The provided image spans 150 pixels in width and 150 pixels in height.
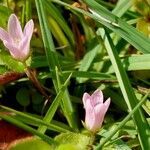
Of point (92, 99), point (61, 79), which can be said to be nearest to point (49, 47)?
point (61, 79)

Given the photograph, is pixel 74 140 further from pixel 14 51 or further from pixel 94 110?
pixel 14 51

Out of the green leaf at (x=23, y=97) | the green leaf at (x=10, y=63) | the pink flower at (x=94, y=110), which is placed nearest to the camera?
the pink flower at (x=94, y=110)

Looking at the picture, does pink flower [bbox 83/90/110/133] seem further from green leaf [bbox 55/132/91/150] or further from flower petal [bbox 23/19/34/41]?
flower petal [bbox 23/19/34/41]

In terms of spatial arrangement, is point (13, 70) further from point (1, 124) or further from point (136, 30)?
point (136, 30)

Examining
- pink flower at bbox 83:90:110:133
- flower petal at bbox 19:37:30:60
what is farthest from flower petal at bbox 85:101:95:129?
flower petal at bbox 19:37:30:60

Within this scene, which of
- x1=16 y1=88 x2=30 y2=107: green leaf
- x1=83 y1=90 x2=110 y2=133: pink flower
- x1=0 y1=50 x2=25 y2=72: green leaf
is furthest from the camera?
x1=16 y1=88 x2=30 y2=107: green leaf

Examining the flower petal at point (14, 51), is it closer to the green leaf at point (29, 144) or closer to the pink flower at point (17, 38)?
the pink flower at point (17, 38)

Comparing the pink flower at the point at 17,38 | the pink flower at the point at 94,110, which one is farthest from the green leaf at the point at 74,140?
the pink flower at the point at 17,38
